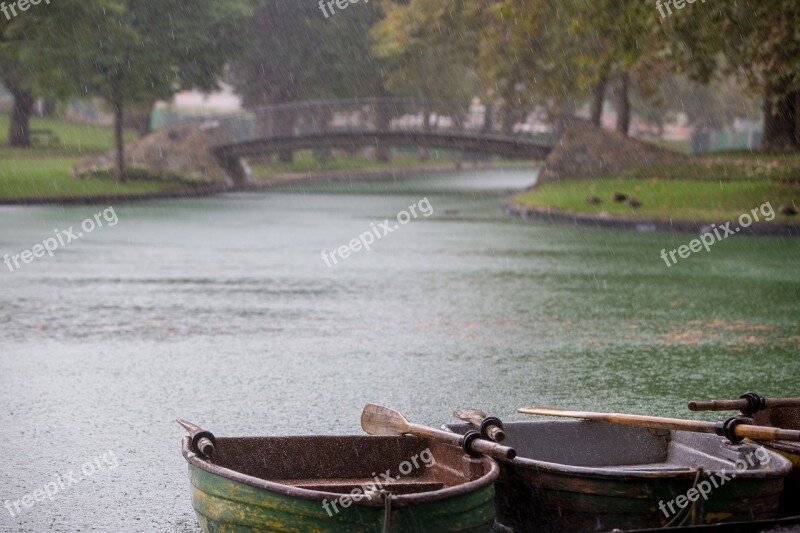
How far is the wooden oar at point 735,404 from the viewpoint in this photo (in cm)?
698

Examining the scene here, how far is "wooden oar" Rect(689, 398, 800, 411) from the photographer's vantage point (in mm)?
6977

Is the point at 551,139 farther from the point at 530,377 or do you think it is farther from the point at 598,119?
the point at 530,377

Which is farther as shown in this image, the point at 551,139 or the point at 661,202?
the point at 551,139

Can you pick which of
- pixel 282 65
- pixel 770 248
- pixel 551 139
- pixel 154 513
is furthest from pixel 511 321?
pixel 282 65

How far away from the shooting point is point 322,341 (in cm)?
1289

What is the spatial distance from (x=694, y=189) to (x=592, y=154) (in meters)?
9.08

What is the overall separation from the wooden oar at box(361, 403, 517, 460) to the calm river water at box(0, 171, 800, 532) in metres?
1.16

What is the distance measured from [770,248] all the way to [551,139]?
21.2 metres

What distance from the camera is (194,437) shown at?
6172mm

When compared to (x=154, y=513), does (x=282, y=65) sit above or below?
above

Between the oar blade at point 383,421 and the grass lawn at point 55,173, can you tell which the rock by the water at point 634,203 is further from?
the oar blade at point 383,421

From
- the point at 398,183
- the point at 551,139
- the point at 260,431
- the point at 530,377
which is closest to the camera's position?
the point at 260,431

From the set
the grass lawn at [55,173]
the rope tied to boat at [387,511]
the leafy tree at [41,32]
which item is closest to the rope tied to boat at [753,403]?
the rope tied to boat at [387,511]

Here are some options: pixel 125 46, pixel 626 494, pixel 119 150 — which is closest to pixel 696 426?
pixel 626 494
